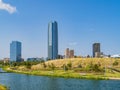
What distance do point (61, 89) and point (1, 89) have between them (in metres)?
21.5

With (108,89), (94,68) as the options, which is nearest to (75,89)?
(108,89)

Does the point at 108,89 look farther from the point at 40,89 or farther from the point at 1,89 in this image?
the point at 1,89

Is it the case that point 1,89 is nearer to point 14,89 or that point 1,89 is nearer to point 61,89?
point 14,89

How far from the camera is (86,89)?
8969 cm

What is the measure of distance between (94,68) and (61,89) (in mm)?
98587

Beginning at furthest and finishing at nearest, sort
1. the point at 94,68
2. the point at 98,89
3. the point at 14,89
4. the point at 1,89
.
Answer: the point at 94,68 < the point at 98,89 < the point at 14,89 < the point at 1,89

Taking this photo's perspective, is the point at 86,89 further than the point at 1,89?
Yes

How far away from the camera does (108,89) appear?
90.9 metres

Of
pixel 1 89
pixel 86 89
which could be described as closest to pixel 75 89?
pixel 86 89

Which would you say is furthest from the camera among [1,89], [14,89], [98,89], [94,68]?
[94,68]

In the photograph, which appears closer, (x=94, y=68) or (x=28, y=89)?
(x=28, y=89)

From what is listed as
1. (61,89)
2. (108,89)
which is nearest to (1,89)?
(61,89)

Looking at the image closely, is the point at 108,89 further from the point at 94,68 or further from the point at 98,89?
the point at 94,68

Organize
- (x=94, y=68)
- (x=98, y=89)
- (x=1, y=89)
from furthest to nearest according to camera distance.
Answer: (x=94, y=68), (x=98, y=89), (x=1, y=89)
